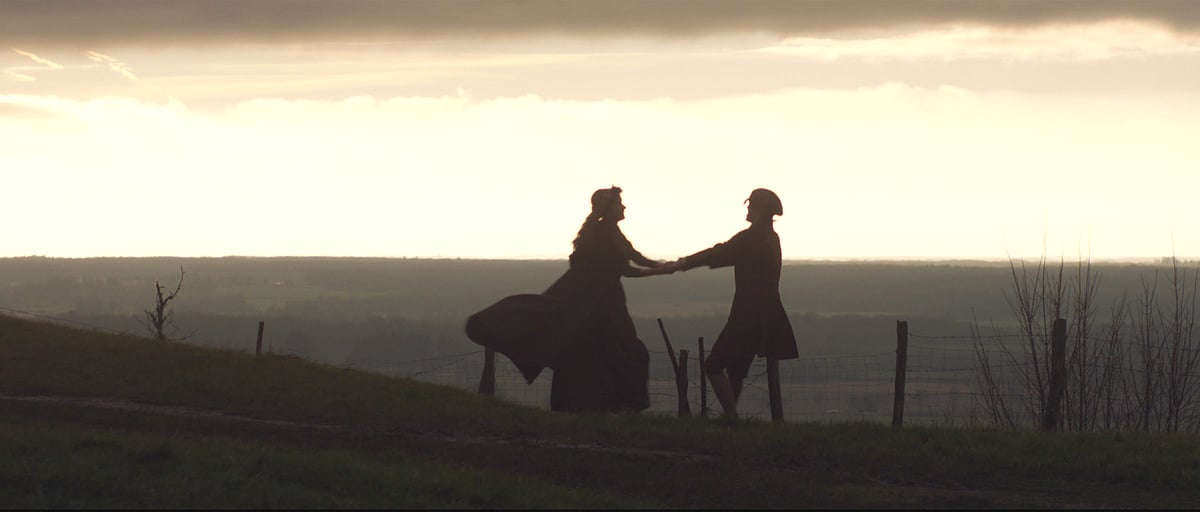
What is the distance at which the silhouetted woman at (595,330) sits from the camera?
17297mm

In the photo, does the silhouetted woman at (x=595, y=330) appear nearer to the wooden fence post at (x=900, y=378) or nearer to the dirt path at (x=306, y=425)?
the dirt path at (x=306, y=425)

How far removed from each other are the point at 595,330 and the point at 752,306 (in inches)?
76.9

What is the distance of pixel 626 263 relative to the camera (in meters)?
17.4

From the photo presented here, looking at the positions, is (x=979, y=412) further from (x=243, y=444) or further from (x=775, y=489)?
(x=243, y=444)

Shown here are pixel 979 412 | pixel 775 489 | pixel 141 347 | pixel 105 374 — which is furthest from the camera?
pixel 979 412

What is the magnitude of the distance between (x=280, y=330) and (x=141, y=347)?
5367 inches

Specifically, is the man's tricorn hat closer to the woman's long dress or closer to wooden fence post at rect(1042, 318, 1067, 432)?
the woman's long dress

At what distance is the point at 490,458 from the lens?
14406 mm

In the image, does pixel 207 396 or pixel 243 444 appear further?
pixel 207 396

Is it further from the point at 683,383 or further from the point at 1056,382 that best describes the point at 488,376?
the point at 1056,382

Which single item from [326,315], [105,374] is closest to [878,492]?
[105,374]

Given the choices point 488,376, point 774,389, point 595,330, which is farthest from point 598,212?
point 488,376

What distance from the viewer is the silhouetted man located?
1697 cm

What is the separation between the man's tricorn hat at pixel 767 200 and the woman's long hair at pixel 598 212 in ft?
5.46
